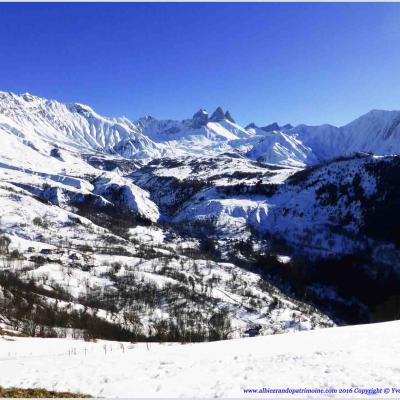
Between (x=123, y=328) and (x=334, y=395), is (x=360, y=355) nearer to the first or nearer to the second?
(x=334, y=395)

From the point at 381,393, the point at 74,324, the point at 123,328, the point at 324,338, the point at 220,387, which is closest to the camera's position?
the point at 381,393

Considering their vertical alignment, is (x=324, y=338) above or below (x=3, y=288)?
above

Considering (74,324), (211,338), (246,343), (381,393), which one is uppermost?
(381,393)

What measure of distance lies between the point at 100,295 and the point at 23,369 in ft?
550

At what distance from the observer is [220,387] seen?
24.9 metres

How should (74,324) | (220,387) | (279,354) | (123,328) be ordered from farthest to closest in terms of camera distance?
1. (123,328)
2. (74,324)
3. (279,354)
4. (220,387)

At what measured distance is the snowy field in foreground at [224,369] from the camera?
24.7m

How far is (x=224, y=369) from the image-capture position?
28.6 metres

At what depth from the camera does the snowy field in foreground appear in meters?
24.7

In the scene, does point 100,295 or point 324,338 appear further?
point 100,295

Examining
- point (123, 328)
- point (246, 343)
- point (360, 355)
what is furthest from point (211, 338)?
point (360, 355)

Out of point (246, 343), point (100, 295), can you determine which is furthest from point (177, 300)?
point (246, 343)

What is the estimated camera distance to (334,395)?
73.6 feet

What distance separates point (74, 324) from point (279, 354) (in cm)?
10322
